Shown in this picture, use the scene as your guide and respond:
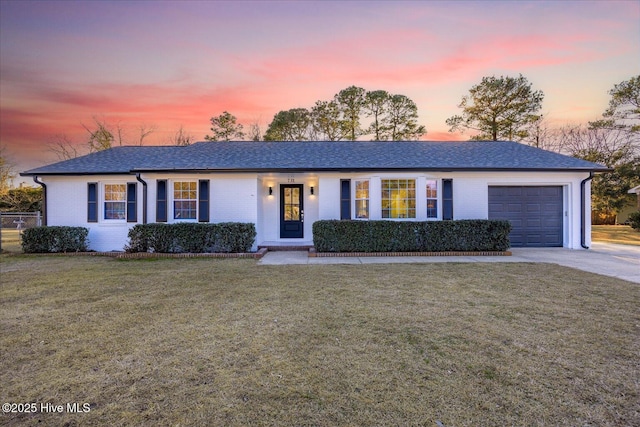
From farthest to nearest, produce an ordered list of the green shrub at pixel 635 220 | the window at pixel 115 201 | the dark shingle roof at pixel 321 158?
the green shrub at pixel 635 220
the window at pixel 115 201
the dark shingle roof at pixel 321 158

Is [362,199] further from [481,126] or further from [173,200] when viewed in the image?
[481,126]

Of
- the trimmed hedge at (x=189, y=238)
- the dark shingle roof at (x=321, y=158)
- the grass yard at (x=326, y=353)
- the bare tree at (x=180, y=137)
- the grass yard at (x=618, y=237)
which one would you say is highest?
the bare tree at (x=180, y=137)

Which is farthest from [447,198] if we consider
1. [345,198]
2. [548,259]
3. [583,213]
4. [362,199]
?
[583,213]

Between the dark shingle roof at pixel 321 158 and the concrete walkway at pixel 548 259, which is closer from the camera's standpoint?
the concrete walkway at pixel 548 259

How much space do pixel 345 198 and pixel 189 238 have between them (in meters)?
5.68

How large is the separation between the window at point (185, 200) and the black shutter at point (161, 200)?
1.00 feet

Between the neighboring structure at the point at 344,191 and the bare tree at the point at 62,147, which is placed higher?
the bare tree at the point at 62,147

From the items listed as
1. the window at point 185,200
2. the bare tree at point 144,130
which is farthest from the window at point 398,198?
the bare tree at point 144,130

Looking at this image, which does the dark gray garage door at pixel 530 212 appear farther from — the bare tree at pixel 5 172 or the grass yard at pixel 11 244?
the bare tree at pixel 5 172

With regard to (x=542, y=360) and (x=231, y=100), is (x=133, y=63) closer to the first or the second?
(x=231, y=100)

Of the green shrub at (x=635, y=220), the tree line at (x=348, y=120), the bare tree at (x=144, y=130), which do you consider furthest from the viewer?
the bare tree at (x=144, y=130)

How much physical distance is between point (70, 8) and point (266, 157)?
326 inches

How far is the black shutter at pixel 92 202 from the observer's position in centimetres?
1161

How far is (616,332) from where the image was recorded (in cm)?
376
